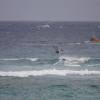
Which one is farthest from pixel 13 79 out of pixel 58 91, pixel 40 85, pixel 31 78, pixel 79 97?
pixel 79 97

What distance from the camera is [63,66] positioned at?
35.2 meters

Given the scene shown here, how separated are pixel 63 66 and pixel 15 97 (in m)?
12.9

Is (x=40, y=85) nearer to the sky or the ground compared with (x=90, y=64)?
nearer to the ground

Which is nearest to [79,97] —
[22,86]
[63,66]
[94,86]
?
[94,86]

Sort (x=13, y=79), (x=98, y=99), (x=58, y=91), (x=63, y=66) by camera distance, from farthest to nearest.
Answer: (x=63, y=66) < (x=13, y=79) < (x=58, y=91) < (x=98, y=99)

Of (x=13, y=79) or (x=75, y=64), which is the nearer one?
(x=13, y=79)

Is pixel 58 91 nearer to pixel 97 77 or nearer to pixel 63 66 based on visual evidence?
pixel 97 77

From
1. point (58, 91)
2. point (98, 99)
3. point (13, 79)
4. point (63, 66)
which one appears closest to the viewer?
point (98, 99)

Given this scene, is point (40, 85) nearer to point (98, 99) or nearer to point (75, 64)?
point (98, 99)

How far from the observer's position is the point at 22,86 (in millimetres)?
25703

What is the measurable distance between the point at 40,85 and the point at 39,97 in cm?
307

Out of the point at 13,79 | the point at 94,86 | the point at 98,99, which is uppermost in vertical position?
the point at 13,79

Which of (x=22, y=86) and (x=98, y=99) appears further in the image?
(x=22, y=86)

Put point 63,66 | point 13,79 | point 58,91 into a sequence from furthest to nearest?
point 63,66 → point 13,79 → point 58,91
